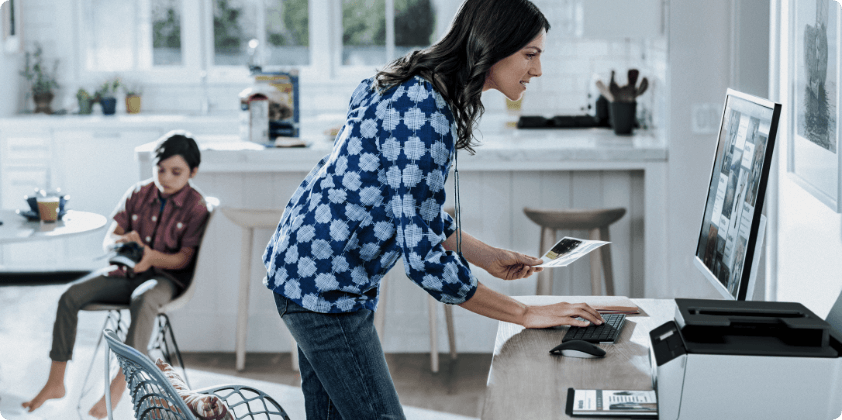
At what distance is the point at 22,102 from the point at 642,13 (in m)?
4.68

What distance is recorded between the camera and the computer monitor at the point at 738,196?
147 centimetres

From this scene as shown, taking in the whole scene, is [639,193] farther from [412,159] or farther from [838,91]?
[412,159]

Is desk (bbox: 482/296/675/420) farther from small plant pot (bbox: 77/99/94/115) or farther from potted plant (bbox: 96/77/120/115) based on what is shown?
small plant pot (bbox: 77/99/94/115)

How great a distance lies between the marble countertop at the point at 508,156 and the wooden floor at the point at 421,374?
890 mm

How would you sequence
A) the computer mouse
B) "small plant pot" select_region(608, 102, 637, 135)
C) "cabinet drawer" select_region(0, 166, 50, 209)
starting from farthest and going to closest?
"cabinet drawer" select_region(0, 166, 50, 209), "small plant pot" select_region(608, 102, 637, 135), the computer mouse

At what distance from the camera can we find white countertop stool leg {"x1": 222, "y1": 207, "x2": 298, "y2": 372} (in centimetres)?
371

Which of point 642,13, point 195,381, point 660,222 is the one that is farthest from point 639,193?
point 195,381

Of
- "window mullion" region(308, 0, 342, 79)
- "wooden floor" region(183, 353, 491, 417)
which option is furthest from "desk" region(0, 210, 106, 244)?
"window mullion" region(308, 0, 342, 79)

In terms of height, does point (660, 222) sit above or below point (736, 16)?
below

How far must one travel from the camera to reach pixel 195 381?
A: 374cm

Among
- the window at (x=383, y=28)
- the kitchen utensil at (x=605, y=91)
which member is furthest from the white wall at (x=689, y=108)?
the window at (x=383, y=28)

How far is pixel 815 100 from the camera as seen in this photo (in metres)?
1.86

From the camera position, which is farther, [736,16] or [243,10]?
[243,10]

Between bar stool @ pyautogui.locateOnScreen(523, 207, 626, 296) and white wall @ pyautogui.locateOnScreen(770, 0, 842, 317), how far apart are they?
4.15ft
